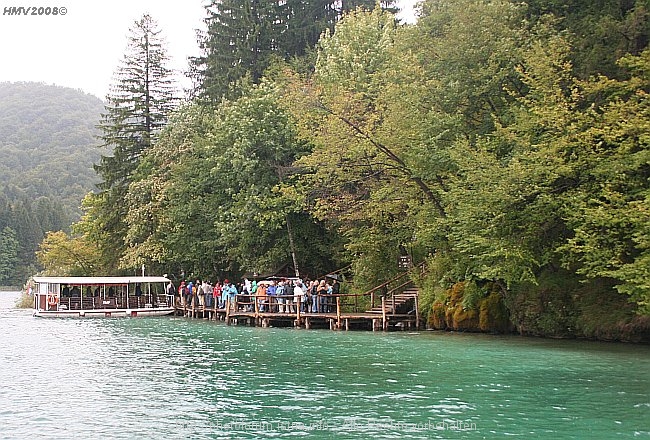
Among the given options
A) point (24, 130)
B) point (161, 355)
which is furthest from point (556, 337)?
point (24, 130)

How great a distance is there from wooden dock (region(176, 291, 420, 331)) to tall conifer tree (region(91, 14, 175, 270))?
19.6 meters

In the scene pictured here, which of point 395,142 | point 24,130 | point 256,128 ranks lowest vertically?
point 395,142

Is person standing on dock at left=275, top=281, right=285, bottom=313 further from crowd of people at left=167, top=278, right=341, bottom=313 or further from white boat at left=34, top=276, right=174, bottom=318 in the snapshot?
white boat at left=34, top=276, right=174, bottom=318

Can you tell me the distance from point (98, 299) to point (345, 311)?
58.5ft

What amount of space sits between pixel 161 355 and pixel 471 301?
12.0 m

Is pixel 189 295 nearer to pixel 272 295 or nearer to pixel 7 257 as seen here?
pixel 272 295

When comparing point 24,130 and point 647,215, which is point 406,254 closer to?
point 647,215

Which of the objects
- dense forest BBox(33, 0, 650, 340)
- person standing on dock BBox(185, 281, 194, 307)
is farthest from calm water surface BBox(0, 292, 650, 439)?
person standing on dock BBox(185, 281, 194, 307)

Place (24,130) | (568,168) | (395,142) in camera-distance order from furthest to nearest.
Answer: (24,130) → (395,142) → (568,168)

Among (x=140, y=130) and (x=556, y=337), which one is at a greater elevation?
(x=140, y=130)

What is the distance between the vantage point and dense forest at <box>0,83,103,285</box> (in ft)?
426

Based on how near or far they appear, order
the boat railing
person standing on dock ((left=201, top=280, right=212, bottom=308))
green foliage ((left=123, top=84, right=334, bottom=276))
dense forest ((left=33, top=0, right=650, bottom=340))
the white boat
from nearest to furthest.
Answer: dense forest ((left=33, top=0, right=650, bottom=340))
green foliage ((left=123, top=84, right=334, bottom=276))
person standing on dock ((left=201, top=280, right=212, bottom=308))
the white boat
the boat railing

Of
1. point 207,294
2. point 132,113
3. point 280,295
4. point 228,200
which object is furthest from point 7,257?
point 280,295

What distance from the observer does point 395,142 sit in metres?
33.0
